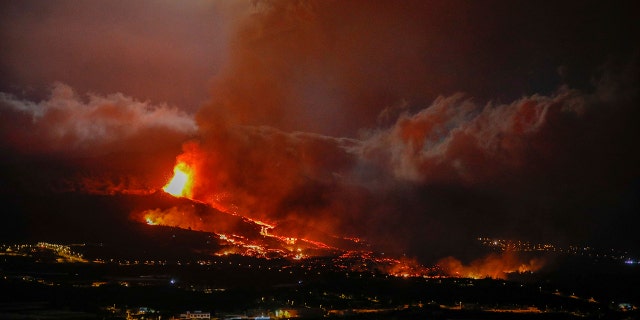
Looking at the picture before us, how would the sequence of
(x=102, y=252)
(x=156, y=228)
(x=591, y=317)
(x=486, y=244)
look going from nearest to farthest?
(x=591, y=317), (x=102, y=252), (x=156, y=228), (x=486, y=244)

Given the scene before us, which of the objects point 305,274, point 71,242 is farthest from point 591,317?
point 71,242

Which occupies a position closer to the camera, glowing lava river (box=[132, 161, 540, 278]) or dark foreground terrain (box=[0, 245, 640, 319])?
dark foreground terrain (box=[0, 245, 640, 319])

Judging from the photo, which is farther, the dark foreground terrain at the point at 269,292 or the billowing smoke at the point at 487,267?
the billowing smoke at the point at 487,267

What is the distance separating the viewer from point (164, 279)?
307ft

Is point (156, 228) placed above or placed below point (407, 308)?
above

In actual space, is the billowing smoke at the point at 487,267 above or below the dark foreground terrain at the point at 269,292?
above

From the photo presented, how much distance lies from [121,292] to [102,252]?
2719 centimetres

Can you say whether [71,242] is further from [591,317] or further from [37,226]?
[591,317]

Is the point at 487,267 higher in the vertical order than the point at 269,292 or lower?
higher

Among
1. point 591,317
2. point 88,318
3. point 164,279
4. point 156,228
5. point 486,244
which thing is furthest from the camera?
point 486,244

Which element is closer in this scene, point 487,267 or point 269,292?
point 269,292

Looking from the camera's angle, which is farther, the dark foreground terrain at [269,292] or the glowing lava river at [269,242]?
the glowing lava river at [269,242]

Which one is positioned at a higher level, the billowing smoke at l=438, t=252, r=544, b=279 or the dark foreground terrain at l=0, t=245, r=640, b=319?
the billowing smoke at l=438, t=252, r=544, b=279

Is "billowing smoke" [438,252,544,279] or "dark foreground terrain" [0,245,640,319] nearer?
"dark foreground terrain" [0,245,640,319]
